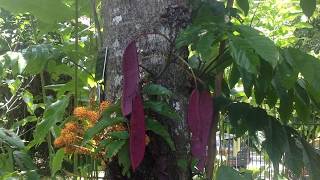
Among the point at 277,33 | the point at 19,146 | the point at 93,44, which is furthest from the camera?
the point at 277,33

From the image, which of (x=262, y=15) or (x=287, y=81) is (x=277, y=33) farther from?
(x=287, y=81)

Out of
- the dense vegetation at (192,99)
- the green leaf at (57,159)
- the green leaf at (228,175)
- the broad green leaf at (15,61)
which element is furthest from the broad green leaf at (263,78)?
the broad green leaf at (15,61)

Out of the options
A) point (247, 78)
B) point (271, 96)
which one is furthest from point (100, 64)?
point (271, 96)

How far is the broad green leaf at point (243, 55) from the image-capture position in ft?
3.15

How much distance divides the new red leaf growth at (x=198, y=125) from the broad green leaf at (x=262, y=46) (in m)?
0.18

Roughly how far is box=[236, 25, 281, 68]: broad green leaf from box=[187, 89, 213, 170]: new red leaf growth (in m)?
0.18

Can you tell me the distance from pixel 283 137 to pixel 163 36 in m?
0.47

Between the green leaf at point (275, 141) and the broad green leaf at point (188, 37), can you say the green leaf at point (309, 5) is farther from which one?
the broad green leaf at point (188, 37)

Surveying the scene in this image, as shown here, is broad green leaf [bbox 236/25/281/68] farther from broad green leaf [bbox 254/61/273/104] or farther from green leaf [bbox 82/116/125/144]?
green leaf [bbox 82/116/125/144]

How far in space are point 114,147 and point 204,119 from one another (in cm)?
23

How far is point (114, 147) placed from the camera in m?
0.97

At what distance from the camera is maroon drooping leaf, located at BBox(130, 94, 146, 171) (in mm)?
929

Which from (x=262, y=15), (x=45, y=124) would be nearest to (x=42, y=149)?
(x=262, y=15)

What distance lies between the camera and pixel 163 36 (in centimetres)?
108
